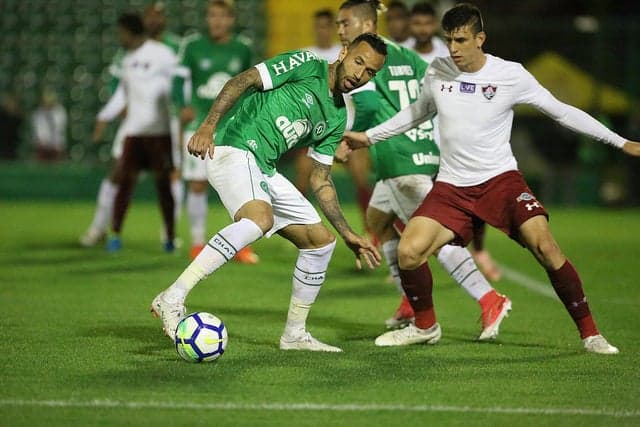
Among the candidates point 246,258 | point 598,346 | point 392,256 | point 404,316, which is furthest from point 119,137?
point 598,346

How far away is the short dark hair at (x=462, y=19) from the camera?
7543mm

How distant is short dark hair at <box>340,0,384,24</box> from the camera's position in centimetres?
875

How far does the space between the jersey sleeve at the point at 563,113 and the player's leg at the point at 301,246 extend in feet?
5.05

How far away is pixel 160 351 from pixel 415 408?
2037mm

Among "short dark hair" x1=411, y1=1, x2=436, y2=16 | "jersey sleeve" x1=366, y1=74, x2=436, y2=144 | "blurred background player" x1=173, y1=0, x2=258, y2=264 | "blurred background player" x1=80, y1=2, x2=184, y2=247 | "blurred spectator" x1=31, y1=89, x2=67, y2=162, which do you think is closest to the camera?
"jersey sleeve" x1=366, y1=74, x2=436, y2=144

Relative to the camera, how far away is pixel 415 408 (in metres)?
5.91

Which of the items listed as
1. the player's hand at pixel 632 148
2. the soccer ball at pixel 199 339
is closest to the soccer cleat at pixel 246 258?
the soccer ball at pixel 199 339

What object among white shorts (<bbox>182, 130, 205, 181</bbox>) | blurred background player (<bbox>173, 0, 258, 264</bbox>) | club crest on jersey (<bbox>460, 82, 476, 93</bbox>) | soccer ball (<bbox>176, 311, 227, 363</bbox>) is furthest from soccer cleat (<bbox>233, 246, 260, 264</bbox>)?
soccer ball (<bbox>176, 311, 227, 363</bbox>)

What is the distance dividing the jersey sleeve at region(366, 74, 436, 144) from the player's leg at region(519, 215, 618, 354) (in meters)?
1.07

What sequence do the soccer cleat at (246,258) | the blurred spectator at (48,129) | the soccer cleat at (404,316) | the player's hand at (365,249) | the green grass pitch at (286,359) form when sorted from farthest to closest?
1. the blurred spectator at (48,129)
2. the soccer cleat at (246,258)
3. the soccer cleat at (404,316)
4. the player's hand at (365,249)
5. the green grass pitch at (286,359)

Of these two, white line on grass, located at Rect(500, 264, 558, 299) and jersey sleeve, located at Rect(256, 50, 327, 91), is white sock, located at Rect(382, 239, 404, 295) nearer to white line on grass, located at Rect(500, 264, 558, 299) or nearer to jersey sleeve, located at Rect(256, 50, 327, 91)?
jersey sleeve, located at Rect(256, 50, 327, 91)

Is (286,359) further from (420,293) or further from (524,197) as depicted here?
(524,197)

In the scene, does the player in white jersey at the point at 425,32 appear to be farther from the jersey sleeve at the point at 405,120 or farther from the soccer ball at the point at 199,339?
the soccer ball at the point at 199,339

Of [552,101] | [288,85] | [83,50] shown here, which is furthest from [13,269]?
[83,50]
